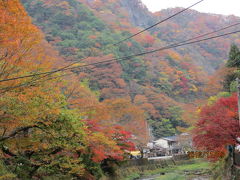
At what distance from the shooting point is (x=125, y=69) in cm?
5819

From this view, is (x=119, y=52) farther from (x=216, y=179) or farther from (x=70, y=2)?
(x=216, y=179)

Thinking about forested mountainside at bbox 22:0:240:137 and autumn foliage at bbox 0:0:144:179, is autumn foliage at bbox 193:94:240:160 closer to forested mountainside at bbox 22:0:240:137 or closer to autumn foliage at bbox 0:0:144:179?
autumn foliage at bbox 0:0:144:179

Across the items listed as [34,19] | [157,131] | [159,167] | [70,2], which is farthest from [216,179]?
[70,2]

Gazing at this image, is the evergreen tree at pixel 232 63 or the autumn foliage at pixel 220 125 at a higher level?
the evergreen tree at pixel 232 63

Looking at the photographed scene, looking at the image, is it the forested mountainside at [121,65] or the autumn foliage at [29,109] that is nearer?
the autumn foliage at [29,109]

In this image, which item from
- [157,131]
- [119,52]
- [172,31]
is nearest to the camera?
[157,131]

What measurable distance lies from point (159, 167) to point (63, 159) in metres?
27.8

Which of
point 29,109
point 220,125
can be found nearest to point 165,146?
point 220,125

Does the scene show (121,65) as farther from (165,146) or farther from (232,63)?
(232,63)

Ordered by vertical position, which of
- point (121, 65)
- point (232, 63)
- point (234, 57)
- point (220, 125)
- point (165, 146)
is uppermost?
point (121, 65)

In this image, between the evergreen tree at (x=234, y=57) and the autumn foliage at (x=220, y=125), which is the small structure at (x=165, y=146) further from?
the autumn foliage at (x=220, y=125)

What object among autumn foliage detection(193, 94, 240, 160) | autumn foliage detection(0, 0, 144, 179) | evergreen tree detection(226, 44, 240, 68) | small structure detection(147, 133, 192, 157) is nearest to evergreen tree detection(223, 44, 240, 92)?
evergreen tree detection(226, 44, 240, 68)

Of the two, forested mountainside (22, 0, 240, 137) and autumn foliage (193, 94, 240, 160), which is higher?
forested mountainside (22, 0, 240, 137)

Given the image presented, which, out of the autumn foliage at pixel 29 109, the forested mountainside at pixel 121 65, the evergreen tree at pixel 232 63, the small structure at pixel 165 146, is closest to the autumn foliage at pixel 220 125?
the autumn foliage at pixel 29 109
